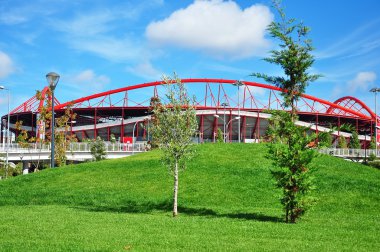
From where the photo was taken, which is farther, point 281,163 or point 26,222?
point 281,163

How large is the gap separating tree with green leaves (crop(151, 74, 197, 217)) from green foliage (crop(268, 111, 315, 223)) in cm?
398

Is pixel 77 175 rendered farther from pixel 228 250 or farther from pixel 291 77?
→ pixel 228 250

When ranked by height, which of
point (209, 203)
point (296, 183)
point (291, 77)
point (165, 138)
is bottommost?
point (209, 203)

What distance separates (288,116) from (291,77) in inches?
70.3

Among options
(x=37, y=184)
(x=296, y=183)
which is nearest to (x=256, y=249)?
(x=296, y=183)

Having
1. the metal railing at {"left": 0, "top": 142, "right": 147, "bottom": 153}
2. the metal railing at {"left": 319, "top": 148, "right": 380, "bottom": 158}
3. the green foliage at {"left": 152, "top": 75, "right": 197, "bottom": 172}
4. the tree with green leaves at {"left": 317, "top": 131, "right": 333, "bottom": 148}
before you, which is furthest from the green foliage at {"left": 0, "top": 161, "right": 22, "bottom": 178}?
the metal railing at {"left": 319, "top": 148, "right": 380, "bottom": 158}

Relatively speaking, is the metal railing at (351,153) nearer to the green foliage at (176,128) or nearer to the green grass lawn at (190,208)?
the green grass lawn at (190,208)

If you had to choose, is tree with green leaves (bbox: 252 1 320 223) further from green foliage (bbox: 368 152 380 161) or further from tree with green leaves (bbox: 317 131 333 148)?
green foliage (bbox: 368 152 380 161)

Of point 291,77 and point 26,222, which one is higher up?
point 291,77

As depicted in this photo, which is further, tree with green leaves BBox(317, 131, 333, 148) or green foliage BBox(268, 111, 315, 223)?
tree with green leaves BBox(317, 131, 333, 148)

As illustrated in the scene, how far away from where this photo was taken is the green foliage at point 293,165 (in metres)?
17.9

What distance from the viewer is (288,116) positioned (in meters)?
18.8

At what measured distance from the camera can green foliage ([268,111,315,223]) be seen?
17891 millimetres

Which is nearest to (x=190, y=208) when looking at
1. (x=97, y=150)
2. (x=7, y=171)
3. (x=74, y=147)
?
(x=7, y=171)
